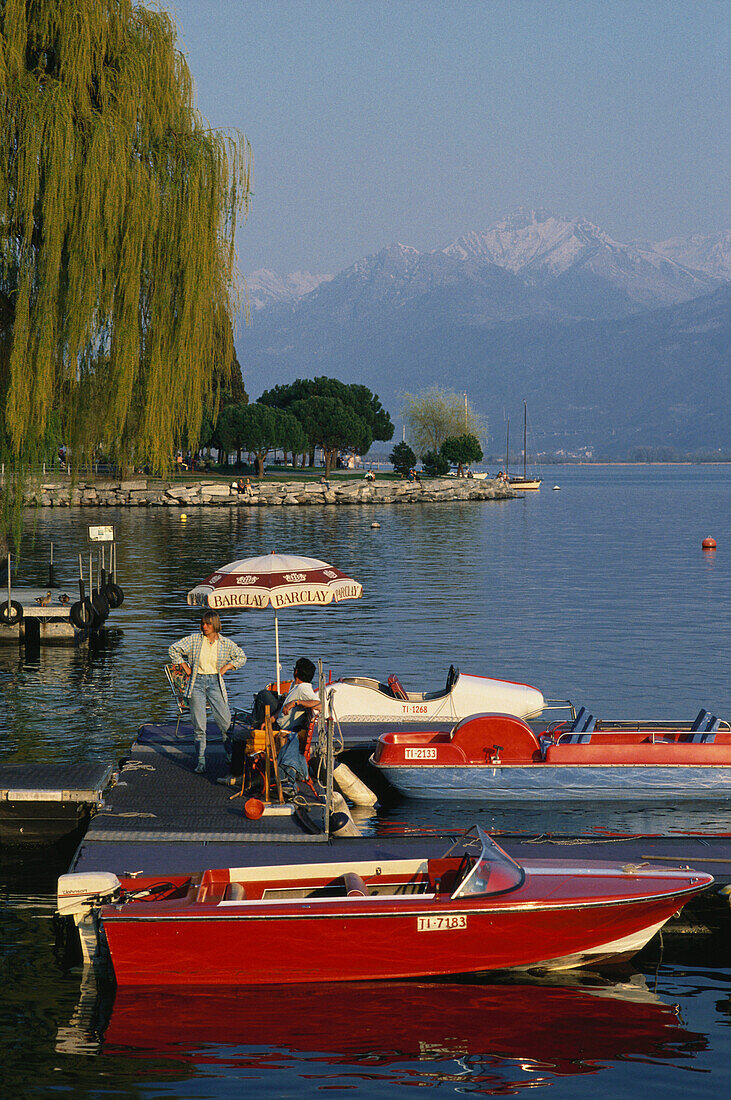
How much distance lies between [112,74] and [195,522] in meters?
73.2

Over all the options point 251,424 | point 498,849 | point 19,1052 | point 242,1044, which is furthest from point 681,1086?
point 251,424

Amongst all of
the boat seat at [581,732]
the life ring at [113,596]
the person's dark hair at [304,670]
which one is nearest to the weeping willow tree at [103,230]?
the person's dark hair at [304,670]

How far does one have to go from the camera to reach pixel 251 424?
12794 cm

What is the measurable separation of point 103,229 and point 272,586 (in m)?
6.61

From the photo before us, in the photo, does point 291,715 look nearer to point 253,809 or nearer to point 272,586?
point 253,809

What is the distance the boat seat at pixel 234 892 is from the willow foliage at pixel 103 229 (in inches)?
375

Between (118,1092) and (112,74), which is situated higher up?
(112,74)

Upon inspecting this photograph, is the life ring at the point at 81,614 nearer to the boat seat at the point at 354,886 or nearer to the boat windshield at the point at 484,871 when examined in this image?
the boat seat at the point at 354,886

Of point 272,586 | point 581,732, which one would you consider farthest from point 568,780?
point 272,586

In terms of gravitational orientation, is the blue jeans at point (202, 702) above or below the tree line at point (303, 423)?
below

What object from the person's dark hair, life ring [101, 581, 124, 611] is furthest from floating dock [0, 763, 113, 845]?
life ring [101, 581, 124, 611]

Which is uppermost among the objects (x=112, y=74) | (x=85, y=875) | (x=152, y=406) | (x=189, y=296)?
(x=112, y=74)

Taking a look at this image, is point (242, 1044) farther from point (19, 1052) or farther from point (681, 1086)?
point (681, 1086)

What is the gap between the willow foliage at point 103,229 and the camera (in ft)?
61.2
